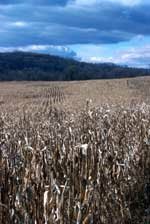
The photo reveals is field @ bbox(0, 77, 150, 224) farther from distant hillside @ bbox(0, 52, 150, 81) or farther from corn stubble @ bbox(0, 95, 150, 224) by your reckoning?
distant hillside @ bbox(0, 52, 150, 81)

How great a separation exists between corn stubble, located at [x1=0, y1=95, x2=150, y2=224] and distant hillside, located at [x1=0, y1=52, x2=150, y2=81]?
49609mm

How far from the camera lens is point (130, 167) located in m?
5.64

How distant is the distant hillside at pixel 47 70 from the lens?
59.2 metres

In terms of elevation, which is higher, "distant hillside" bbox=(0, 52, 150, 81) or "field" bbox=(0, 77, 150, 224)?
"field" bbox=(0, 77, 150, 224)

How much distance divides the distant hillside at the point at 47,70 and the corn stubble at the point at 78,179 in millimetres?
49609

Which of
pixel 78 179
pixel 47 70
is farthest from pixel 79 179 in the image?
pixel 47 70

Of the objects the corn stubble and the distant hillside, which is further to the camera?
the distant hillside

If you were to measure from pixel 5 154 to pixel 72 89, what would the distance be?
27.1 metres

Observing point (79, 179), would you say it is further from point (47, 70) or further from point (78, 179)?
point (47, 70)

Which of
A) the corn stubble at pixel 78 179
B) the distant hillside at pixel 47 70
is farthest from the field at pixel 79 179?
the distant hillside at pixel 47 70

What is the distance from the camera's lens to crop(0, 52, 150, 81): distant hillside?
5916 centimetres

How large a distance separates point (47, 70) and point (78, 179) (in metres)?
68.6

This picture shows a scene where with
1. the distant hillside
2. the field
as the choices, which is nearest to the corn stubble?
the field

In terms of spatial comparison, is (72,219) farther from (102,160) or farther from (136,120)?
(136,120)
